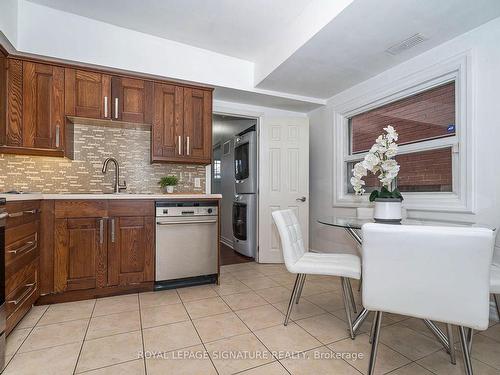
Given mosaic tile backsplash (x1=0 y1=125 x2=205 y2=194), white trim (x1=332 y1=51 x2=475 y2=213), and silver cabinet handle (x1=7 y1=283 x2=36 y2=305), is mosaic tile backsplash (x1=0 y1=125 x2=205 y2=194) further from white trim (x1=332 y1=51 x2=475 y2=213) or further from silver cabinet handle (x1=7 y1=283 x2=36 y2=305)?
white trim (x1=332 y1=51 x2=475 y2=213)

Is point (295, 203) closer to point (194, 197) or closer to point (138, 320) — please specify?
point (194, 197)

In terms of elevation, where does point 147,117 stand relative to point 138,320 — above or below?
above

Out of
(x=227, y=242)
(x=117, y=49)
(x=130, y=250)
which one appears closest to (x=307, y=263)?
(x=130, y=250)

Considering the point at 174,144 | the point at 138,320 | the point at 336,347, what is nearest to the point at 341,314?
the point at 336,347

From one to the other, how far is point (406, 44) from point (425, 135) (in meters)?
0.86

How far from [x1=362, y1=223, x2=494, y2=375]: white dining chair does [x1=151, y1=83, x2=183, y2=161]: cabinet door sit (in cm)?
227

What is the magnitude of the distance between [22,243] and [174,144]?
1.56 metres

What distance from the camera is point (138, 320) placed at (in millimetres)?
1950

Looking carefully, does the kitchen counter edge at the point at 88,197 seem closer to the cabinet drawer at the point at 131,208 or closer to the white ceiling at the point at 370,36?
the cabinet drawer at the point at 131,208

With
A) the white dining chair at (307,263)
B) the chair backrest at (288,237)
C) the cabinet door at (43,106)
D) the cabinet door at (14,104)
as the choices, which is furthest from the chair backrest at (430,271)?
the cabinet door at (14,104)

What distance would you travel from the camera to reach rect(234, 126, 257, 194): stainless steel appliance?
12.8 ft

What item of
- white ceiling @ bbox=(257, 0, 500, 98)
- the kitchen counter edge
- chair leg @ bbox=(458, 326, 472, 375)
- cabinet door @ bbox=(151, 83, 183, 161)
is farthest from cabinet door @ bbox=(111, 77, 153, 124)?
chair leg @ bbox=(458, 326, 472, 375)

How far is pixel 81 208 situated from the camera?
229cm

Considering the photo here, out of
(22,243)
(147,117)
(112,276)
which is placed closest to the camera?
(22,243)
